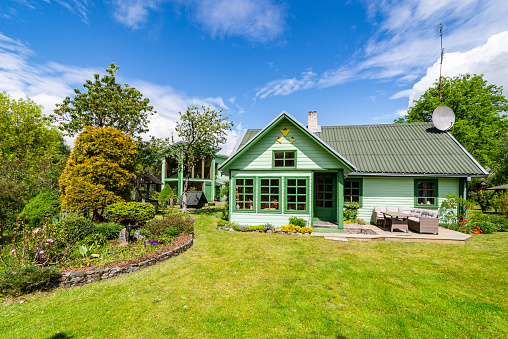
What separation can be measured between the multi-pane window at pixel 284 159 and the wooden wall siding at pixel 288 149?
0.22 meters

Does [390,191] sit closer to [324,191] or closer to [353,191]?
[353,191]

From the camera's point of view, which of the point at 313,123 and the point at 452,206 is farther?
the point at 313,123

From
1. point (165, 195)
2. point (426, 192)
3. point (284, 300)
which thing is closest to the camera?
point (284, 300)

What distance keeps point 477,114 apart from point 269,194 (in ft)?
83.5

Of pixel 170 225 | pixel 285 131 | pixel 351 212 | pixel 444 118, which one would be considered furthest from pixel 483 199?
pixel 170 225

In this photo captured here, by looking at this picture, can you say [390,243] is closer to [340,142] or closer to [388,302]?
[388,302]

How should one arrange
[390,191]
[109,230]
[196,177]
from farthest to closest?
[196,177], [390,191], [109,230]

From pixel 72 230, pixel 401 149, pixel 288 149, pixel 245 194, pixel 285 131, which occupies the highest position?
pixel 285 131

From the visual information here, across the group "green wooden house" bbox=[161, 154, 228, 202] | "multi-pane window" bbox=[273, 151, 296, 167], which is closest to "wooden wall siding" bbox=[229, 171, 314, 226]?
"multi-pane window" bbox=[273, 151, 296, 167]

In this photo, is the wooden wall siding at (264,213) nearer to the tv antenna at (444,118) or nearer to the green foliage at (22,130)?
the tv antenna at (444,118)

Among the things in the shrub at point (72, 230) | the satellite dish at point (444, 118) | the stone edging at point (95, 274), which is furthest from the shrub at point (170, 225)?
Answer: the satellite dish at point (444, 118)

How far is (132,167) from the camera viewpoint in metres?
12.0

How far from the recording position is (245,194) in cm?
1252

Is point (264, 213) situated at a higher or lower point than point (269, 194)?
lower
